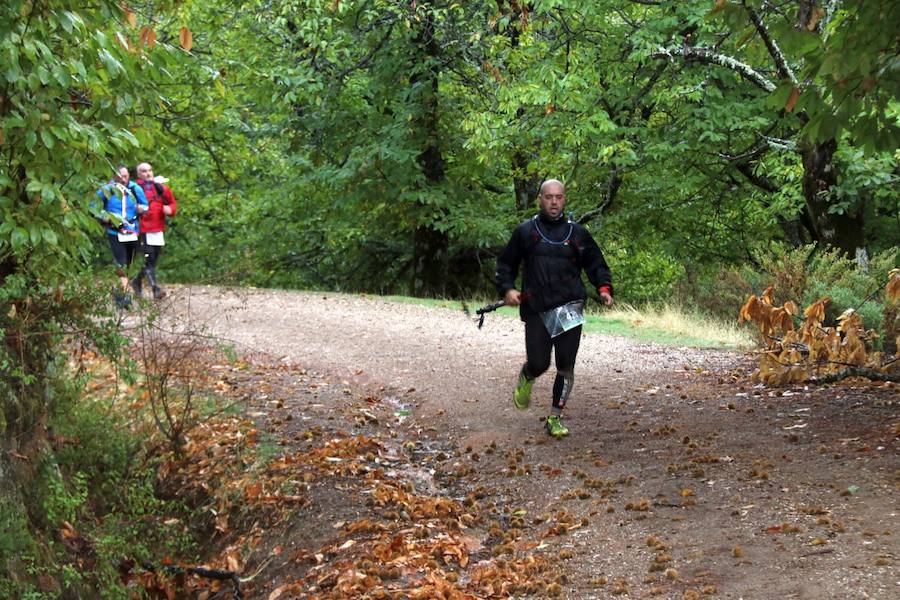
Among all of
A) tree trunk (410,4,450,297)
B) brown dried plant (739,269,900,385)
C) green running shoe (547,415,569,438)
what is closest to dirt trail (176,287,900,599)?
green running shoe (547,415,569,438)

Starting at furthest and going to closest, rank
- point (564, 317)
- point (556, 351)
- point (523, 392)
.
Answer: point (523, 392)
point (556, 351)
point (564, 317)

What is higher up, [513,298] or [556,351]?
[513,298]

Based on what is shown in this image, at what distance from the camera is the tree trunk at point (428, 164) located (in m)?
17.7

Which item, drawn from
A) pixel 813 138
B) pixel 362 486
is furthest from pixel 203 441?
pixel 813 138

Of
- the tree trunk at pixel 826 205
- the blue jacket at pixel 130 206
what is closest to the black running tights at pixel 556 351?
the tree trunk at pixel 826 205

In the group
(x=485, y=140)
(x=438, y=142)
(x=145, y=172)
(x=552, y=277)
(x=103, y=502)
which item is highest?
(x=438, y=142)

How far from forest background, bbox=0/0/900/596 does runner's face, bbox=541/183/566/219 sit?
65.0 inches

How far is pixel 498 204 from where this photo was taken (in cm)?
2139

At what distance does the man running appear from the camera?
6.99 meters

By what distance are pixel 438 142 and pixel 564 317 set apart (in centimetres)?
1233

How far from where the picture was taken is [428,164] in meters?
19.5

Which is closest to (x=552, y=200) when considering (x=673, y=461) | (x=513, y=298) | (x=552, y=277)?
(x=552, y=277)

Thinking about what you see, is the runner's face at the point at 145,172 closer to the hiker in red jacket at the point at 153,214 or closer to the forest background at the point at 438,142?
the hiker in red jacket at the point at 153,214

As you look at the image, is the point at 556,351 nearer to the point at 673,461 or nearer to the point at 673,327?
the point at 673,461
